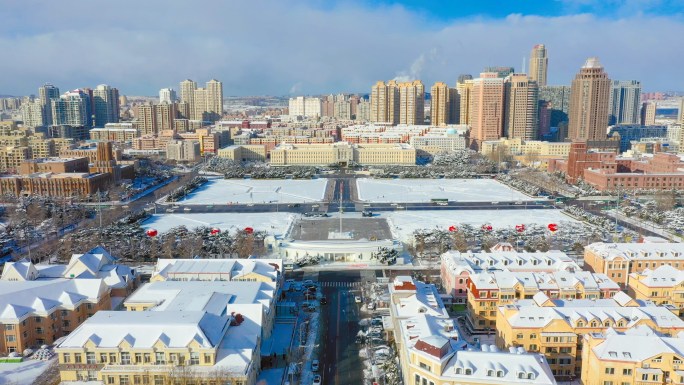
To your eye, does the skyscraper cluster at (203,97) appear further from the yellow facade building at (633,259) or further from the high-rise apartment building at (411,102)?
the yellow facade building at (633,259)

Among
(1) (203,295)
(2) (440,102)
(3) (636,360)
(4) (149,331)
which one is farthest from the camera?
(2) (440,102)

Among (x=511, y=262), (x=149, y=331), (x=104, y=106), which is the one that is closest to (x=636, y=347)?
(x=511, y=262)

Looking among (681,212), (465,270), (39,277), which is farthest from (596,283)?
(681,212)

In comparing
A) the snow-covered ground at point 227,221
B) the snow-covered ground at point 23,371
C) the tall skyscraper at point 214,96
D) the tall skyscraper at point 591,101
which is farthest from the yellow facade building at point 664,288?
the tall skyscraper at point 214,96

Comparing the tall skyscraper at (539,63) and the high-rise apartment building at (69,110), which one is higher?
the tall skyscraper at (539,63)

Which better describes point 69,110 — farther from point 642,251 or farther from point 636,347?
point 636,347

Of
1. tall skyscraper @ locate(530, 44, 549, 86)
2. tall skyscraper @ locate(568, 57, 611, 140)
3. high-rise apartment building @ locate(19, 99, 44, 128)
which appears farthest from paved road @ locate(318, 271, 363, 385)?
tall skyscraper @ locate(530, 44, 549, 86)
